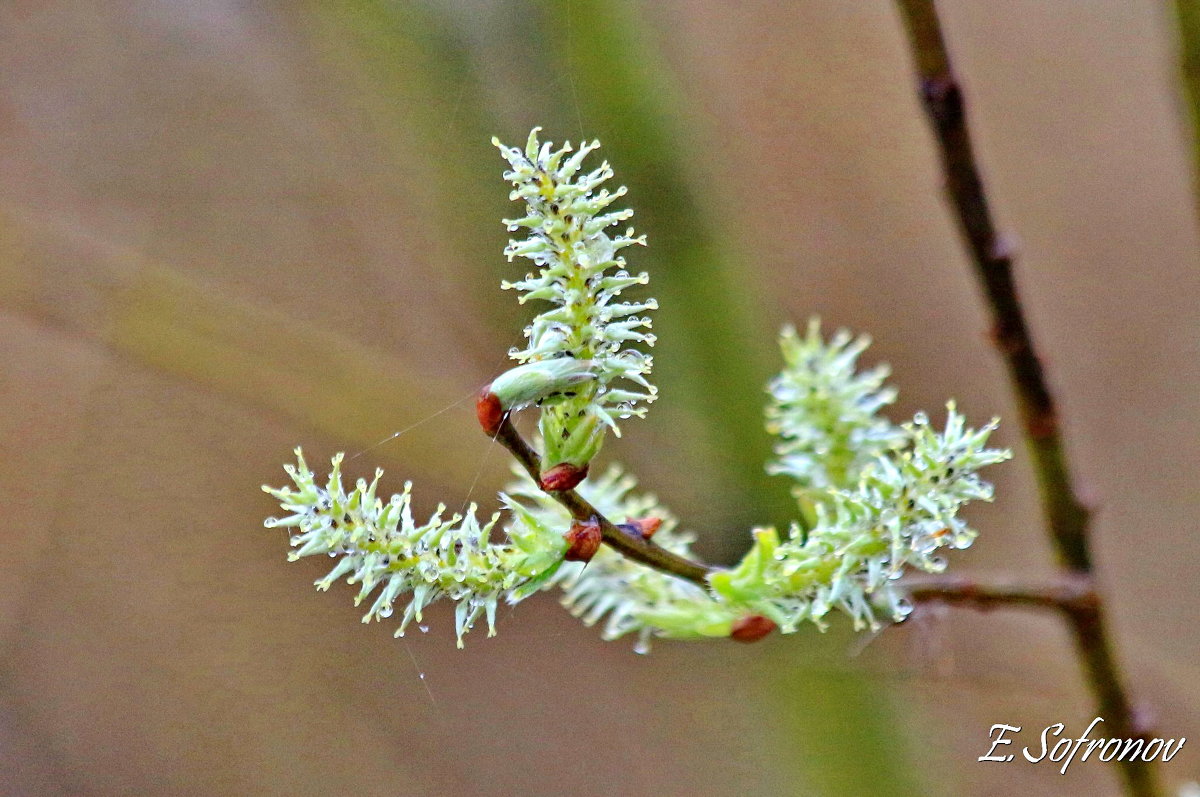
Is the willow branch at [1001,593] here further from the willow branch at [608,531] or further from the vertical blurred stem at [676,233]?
the vertical blurred stem at [676,233]

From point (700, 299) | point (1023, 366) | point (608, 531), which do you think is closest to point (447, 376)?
point (700, 299)

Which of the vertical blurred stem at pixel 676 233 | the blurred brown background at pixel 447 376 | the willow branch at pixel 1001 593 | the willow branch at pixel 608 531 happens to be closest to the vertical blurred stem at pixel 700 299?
the vertical blurred stem at pixel 676 233

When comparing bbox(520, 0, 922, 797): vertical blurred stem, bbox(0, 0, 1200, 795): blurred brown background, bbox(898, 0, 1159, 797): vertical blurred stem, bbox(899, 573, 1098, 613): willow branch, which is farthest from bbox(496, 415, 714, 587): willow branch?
bbox(0, 0, 1200, 795): blurred brown background

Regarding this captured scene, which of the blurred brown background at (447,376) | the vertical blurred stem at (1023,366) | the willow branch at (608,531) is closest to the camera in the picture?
the willow branch at (608,531)

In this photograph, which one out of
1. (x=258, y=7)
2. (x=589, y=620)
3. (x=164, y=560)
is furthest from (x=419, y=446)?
(x=164, y=560)

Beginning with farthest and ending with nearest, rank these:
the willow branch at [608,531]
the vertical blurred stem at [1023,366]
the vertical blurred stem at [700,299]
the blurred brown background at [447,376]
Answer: the blurred brown background at [447,376] → the vertical blurred stem at [700,299] → the vertical blurred stem at [1023,366] → the willow branch at [608,531]
